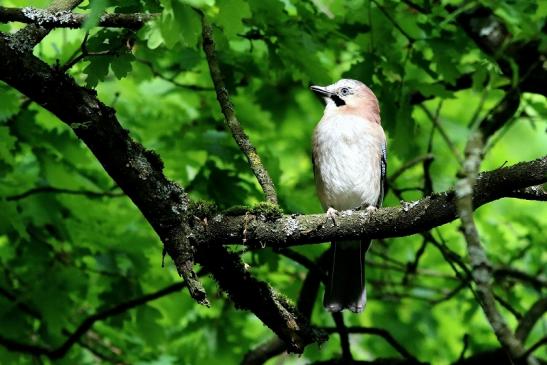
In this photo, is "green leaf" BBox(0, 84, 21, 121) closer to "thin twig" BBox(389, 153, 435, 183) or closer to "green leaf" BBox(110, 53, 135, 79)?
"green leaf" BBox(110, 53, 135, 79)

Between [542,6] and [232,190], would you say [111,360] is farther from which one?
[542,6]

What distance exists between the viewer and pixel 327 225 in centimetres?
459

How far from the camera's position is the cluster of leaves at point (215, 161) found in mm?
6312

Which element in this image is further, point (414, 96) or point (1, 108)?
point (414, 96)

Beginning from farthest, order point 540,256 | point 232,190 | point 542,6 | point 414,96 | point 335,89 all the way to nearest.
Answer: point 540,256, point 335,89, point 414,96, point 232,190, point 542,6

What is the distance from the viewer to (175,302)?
870 cm

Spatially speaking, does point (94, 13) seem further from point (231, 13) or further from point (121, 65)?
point (121, 65)

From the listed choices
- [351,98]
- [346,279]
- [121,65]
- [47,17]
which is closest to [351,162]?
[351,98]

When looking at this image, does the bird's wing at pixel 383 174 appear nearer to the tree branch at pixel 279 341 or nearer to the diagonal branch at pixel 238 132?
the tree branch at pixel 279 341

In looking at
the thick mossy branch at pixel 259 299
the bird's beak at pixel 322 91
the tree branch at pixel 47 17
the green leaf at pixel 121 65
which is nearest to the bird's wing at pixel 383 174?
the bird's beak at pixel 322 91

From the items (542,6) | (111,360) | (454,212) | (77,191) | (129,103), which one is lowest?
(454,212)

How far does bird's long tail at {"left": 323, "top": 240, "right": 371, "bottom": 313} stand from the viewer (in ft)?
23.2

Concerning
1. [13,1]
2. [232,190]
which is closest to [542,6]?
[232,190]

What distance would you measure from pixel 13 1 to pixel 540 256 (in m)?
5.48
